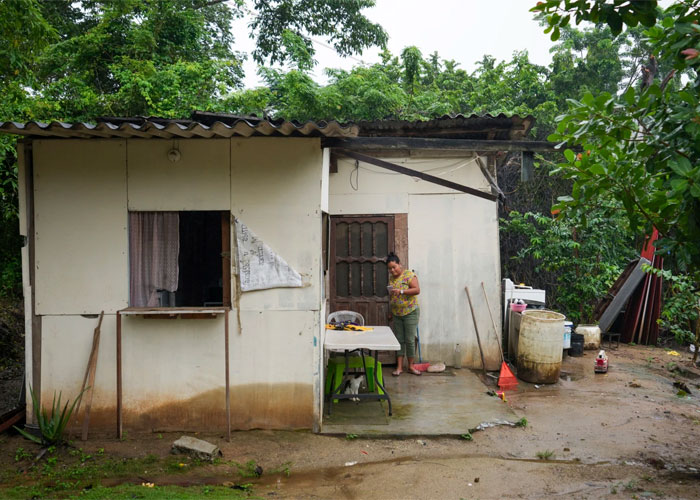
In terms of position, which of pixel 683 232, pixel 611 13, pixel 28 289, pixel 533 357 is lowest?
pixel 533 357

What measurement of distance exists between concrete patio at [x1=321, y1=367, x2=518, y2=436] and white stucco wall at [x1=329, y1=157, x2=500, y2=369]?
81cm

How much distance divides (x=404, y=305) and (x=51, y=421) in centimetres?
463

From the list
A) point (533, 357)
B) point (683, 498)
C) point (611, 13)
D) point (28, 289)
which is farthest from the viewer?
point (533, 357)

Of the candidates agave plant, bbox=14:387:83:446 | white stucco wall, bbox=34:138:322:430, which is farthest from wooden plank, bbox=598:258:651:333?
agave plant, bbox=14:387:83:446

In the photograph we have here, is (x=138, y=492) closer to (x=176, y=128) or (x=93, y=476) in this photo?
(x=93, y=476)

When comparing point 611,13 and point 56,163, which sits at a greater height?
point 611,13

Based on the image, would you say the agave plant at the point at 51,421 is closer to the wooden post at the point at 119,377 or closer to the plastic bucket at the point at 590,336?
the wooden post at the point at 119,377

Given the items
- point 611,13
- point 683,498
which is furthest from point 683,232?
point 683,498

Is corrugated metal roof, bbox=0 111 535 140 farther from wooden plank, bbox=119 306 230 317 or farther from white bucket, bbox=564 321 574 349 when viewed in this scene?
white bucket, bbox=564 321 574 349

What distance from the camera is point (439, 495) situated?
4227mm

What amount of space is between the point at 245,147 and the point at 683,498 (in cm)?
508

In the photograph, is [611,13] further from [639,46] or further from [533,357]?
[639,46]

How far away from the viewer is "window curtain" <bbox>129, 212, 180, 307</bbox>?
5.57m

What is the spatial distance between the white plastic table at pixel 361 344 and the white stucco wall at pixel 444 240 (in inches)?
72.9
